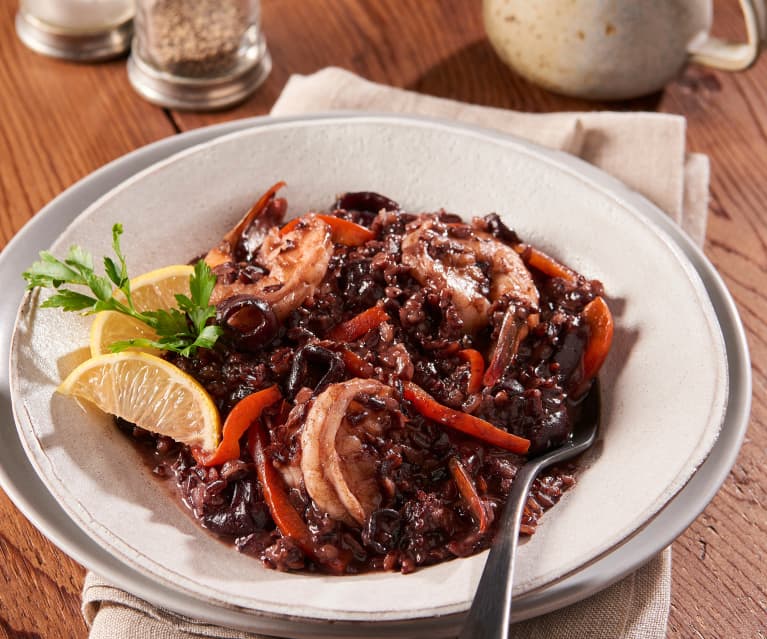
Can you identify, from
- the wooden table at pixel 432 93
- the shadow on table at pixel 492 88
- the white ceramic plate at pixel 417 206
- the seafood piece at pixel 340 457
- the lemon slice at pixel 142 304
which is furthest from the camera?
the shadow on table at pixel 492 88

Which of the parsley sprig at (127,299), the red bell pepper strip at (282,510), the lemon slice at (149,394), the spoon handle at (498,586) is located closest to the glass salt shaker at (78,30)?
the parsley sprig at (127,299)

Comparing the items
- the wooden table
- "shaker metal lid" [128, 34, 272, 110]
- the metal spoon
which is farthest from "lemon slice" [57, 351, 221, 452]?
"shaker metal lid" [128, 34, 272, 110]

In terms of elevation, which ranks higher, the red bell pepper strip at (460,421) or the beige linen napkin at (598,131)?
the beige linen napkin at (598,131)

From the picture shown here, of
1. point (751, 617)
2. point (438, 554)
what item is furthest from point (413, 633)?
point (751, 617)

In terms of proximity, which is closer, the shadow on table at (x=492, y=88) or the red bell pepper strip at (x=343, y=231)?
the red bell pepper strip at (x=343, y=231)

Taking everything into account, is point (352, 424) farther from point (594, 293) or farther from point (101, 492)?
point (594, 293)

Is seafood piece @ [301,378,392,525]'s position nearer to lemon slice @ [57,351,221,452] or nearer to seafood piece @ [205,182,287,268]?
lemon slice @ [57,351,221,452]

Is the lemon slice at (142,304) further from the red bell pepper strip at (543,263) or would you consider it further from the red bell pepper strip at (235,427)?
the red bell pepper strip at (543,263)
